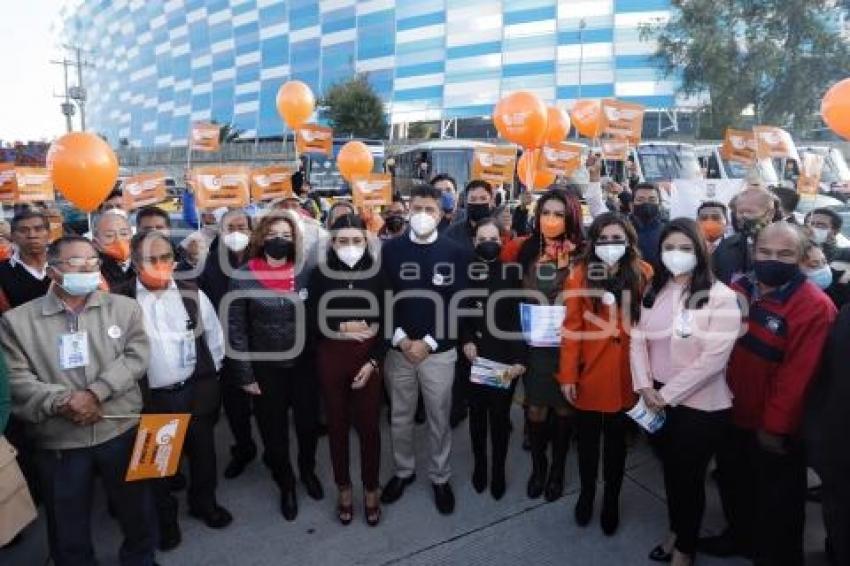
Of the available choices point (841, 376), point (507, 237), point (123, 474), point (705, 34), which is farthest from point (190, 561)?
point (705, 34)

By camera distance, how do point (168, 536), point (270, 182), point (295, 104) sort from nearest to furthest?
point (168, 536)
point (270, 182)
point (295, 104)

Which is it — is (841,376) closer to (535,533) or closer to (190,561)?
(535,533)

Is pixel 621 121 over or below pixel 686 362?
over

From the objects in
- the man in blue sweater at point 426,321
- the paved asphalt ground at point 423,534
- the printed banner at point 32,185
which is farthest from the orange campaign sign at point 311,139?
the paved asphalt ground at point 423,534

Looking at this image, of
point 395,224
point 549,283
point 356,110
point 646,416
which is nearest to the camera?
point 646,416

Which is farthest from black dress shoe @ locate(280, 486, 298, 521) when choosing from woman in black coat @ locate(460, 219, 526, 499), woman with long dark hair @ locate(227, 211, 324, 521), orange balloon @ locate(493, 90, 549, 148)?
orange balloon @ locate(493, 90, 549, 148)

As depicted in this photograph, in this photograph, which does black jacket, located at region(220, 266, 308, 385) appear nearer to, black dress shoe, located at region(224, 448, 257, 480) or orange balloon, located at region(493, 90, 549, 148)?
black dress shoe, located at region(224, 448, 257, 480)

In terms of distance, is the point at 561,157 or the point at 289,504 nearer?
the point at 289,504

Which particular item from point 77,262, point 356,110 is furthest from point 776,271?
point 356,110

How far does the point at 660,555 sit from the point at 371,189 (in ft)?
15.1

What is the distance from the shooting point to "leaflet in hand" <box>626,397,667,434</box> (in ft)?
9.17

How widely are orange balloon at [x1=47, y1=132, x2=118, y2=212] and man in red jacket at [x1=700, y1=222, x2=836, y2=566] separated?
17.3 ft

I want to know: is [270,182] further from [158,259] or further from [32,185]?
[158,259]

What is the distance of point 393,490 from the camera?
3.48m
